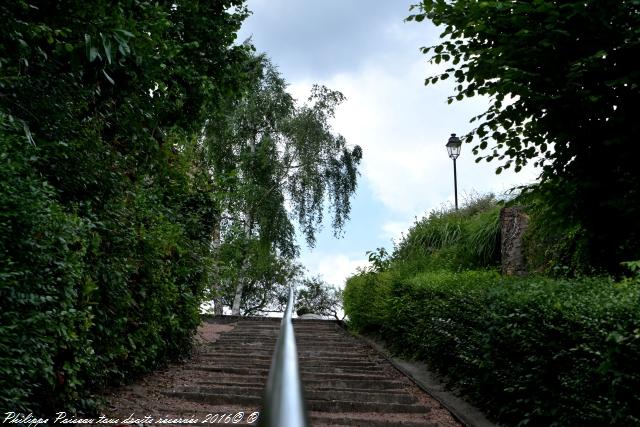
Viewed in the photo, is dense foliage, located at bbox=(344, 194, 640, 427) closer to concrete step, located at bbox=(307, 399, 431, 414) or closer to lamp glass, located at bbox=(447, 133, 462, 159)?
concrete step, located at bbox=(307, 399, 431, 414)

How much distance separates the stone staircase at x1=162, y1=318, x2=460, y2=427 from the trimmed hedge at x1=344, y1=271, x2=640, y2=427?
0.62 metres

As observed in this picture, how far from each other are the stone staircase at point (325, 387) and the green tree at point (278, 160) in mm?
12497

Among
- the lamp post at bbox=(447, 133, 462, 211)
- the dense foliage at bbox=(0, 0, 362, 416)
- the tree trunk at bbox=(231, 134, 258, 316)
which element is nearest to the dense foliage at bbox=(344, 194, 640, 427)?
the dense foliage at bbox=(0, 0, 362, 416)

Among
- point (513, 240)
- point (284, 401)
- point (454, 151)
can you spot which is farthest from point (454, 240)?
point (284, 401)

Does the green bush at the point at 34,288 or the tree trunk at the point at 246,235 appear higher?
the tree trunk at the point at 246,235

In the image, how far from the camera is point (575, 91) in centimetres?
650

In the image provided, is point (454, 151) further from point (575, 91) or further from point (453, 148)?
point (575, 91)

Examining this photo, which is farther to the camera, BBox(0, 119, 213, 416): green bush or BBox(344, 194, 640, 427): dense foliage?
BBox(344, 194, 640, 427): dense foliage

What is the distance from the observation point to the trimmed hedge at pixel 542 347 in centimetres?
354

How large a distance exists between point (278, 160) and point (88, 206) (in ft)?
63.6

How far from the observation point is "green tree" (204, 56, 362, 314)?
22.6 m

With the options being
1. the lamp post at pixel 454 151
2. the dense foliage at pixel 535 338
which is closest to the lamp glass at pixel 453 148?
the lamp post at pixel 454 151

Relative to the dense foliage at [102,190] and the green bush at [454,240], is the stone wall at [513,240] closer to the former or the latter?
the green bush at [454,240]

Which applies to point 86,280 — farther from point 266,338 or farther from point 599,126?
point 266,338
